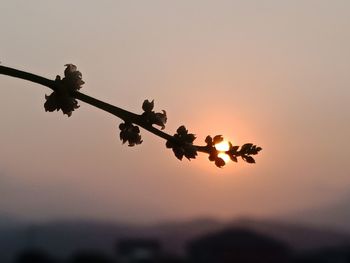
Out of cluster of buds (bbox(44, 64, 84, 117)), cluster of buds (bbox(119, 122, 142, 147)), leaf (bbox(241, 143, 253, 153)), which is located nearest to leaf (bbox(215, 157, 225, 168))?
leaf (bbox(241, 143, 253, 153))

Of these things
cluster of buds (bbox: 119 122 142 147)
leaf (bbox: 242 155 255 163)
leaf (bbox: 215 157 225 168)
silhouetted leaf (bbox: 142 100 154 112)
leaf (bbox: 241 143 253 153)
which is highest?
silhouetted leaf (bbox: 142 100 154 112)

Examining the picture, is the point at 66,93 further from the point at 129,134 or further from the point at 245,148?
the point at 245,148

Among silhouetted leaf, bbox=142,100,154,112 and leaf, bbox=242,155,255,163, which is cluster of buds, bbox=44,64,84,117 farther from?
leaf, bbox=242,155,255,163

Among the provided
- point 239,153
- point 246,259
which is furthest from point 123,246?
point 239,153

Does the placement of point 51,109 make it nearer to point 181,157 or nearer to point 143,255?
point 181,157

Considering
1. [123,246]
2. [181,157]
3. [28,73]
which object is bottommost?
[181,157]

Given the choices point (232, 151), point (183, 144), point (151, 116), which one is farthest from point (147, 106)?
point (232, 151)
